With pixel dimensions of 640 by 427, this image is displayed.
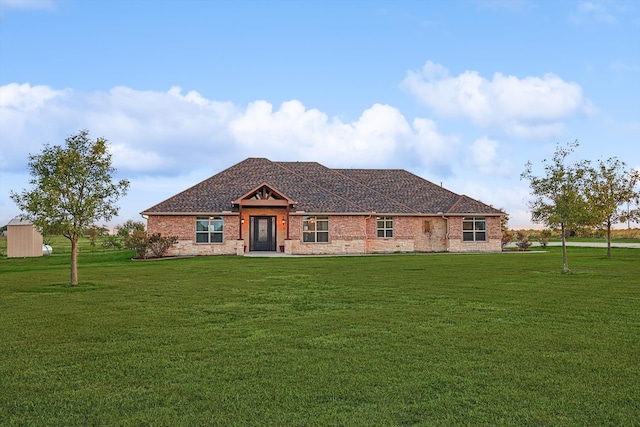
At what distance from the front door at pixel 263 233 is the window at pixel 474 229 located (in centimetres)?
1350

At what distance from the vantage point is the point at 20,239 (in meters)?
34.2

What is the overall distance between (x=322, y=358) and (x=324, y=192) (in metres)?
29.7

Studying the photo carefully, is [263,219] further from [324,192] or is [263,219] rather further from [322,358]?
[322,358]

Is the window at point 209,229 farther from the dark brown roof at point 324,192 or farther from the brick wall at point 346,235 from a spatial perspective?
the dark brown roof at point 324,192

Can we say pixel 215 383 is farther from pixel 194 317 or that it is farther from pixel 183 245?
pixel 183 245

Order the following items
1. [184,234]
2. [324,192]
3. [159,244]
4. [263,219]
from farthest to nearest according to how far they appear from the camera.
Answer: [324,192] < [263,219] < [184,234] < [159,244]

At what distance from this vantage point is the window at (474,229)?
37.2 metres

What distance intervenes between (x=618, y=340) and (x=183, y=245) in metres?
28.4

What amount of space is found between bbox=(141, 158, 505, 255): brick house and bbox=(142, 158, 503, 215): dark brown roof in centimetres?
7

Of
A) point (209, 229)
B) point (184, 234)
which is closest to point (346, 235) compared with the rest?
point (209, 229)

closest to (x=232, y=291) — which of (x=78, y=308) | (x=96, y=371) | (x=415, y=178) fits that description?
(x=78, y=308)

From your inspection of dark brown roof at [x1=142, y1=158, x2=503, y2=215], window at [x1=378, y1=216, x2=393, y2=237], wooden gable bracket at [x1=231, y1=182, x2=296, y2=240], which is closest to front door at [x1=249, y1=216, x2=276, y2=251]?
wooden gable bracket at [x1=231, y1=182, x2=296, y2=240]

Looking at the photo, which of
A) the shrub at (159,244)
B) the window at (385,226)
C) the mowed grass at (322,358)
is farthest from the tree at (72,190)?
the window at (385,226)

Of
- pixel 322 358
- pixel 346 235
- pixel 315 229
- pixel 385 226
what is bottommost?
pixel 322 358
